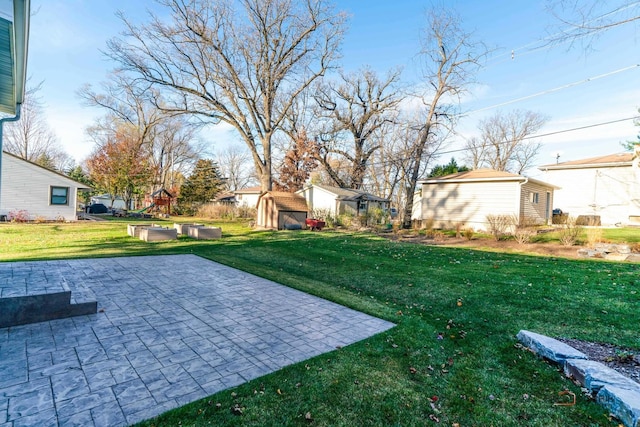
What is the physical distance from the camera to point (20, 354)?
3.02m

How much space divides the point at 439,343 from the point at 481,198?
54.1 feet

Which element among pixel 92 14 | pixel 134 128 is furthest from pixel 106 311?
pixel 134 128

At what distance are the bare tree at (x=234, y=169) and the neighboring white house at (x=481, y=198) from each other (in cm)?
3427

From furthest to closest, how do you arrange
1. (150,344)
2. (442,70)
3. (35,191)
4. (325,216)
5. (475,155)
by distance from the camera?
(475,155)
(325,216)
(442,70)
(35,191)
(150,344)

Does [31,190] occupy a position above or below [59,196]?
above

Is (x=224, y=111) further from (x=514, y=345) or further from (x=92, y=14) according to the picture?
(x=514, y=345)

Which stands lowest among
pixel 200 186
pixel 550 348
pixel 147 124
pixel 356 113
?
pixel 550 348

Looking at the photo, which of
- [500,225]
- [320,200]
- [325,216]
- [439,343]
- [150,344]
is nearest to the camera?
[150,344]

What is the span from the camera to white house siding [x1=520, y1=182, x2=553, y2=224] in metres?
16.9

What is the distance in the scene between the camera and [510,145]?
3462cm

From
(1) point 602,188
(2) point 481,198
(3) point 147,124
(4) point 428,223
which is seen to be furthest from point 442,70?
(3) point 147,124

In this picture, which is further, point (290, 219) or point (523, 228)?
point (290, 219)

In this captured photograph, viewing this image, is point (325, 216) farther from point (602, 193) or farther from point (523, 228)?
point (602, 193)

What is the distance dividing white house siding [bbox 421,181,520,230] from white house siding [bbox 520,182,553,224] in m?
0.73
